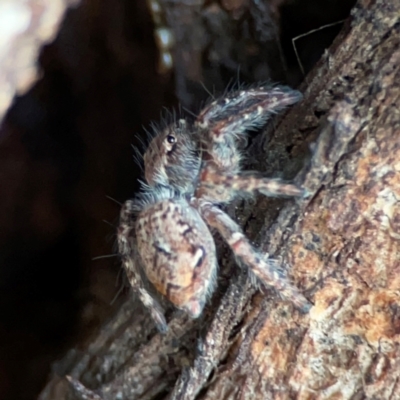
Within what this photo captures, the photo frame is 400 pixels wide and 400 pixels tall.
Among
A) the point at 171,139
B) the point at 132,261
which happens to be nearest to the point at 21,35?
the point at 171,139

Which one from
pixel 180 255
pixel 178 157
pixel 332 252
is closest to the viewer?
pixel 332 252

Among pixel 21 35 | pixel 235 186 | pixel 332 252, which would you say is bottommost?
pixel 332 252

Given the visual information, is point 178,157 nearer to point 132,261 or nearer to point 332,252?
point 132,261

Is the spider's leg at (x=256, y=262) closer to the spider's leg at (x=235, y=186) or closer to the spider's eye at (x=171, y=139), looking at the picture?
the spider's leg at (x=235, y=186)

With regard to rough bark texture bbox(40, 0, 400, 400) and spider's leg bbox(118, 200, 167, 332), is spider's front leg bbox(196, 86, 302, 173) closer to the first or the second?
rough bark texture bbox(40, 0, 400, 400)

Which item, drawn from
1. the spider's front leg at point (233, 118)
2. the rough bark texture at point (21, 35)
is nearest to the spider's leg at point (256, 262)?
the spider's front leg at point (233, 118)

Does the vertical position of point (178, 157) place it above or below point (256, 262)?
above

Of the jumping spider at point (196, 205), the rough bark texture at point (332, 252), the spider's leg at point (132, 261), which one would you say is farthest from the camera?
the spider's leg at point (132, 261)

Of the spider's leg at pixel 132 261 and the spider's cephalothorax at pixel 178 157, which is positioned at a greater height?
the spider's cephalothorax at pixel 178 157
